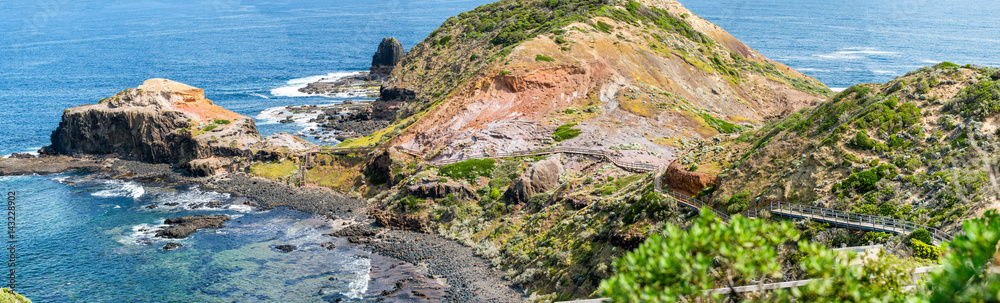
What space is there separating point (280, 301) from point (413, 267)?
10132 mm

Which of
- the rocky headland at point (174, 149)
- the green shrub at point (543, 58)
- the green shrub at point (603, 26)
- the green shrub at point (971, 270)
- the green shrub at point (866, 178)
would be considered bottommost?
the rocky headland at point (174, 149)

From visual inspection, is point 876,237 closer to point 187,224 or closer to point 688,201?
point 688,201

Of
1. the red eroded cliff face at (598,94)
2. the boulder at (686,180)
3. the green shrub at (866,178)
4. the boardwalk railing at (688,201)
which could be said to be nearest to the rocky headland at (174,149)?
the red eroded cliff face at (598,94)

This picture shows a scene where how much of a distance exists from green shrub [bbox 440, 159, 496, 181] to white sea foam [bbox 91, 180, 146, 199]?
3628 cm

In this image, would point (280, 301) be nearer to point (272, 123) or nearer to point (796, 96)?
point (272, 123)

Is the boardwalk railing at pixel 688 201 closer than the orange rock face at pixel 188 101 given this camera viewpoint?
Yes

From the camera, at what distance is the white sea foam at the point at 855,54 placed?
160 metres

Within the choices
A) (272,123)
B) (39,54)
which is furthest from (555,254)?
(39,54)

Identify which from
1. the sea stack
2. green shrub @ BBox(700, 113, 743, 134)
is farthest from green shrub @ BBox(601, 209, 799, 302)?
the sea stack

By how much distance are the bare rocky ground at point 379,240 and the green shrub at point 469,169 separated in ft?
27.0

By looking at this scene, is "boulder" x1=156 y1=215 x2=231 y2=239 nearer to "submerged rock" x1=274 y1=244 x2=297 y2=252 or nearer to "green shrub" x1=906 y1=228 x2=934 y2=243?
"submerged rock" x1=274 y1=244 x2=297 y2=252

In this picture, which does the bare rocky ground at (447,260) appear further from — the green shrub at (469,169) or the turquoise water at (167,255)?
the green shrub at (469,169)

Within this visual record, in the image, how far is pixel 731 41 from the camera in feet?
383

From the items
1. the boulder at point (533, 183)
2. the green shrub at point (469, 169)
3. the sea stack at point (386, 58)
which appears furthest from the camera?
the sea stack at point (386, 58)
